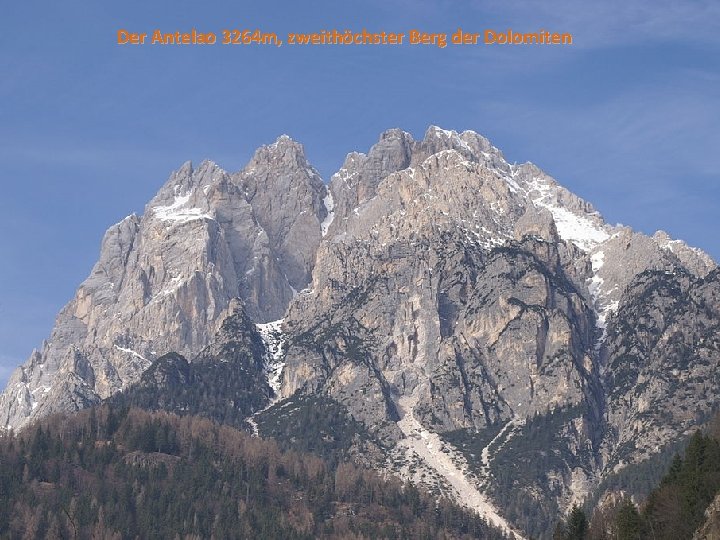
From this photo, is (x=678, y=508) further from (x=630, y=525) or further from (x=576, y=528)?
(x=576, y=528)

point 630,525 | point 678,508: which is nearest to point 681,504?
point 678,508

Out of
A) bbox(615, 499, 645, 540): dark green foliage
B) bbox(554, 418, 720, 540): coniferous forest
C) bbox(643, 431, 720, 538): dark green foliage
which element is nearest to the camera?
bbox(554, 418, 720, 540): coniferous forest

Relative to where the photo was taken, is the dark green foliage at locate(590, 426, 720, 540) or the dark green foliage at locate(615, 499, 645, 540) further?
the dark green foliage at locate(615, 499, 645, 540)

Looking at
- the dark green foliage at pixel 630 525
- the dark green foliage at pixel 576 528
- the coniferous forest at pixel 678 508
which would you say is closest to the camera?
the coniferous forest at pixel 678 508

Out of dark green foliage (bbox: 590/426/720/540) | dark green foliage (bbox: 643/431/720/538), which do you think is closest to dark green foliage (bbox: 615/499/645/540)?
dark green foliage (bbox: 590/426/720/540)

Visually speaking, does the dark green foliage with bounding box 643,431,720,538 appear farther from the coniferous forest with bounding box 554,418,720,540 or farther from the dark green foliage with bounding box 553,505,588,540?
the dark green foliage with bounding box 553,505,588,540

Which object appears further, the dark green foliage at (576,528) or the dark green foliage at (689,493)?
the dark green foliage at (576,528)

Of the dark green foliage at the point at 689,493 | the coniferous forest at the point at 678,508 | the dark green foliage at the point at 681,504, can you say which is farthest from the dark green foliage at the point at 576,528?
the dark green foliage at the point at 689,493

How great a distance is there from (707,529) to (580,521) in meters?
46.7

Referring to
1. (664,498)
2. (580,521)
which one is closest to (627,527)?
(664,498)

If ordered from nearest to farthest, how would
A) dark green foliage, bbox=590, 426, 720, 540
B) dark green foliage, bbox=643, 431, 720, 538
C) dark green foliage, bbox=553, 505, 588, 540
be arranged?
1. dark green foliage, bbox=590, 426, 720, 540
2. dark green foliage, bbox=643, 431, 720, 538
3. dark green foliage, bbox=553, 505, 588, 540

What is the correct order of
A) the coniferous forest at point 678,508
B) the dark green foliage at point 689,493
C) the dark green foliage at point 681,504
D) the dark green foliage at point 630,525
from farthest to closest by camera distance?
the dark green foliage at point 630,525 → the dark green foliage at point 689,493 → the dark green foliage at point 681,504 → the coniferous forest at point 678,508

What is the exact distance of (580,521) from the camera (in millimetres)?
184625

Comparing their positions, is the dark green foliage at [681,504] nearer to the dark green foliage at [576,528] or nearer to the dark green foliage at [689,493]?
the dark green foliage at [689,493]
